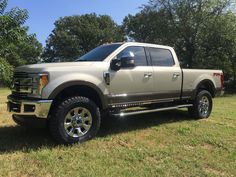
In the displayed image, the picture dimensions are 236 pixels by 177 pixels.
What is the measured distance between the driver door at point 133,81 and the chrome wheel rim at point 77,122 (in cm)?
74

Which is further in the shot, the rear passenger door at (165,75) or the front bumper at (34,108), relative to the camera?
the rear passenger door at (165,75)

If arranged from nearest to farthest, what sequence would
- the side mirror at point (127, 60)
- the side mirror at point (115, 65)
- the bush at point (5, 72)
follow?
the side mirror at point (115, 65) → the side mirror at point (127, 60) → the bush at point (5, 72)

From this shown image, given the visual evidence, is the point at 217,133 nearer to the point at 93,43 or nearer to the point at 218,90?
the point at 218,90

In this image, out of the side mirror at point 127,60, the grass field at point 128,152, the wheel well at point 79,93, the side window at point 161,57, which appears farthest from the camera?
the side window at point 161,57

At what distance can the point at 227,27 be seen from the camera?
31594 mm

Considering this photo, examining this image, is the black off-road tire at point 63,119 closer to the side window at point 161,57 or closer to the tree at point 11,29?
the side window at point 161,57

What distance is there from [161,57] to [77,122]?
3144 mm

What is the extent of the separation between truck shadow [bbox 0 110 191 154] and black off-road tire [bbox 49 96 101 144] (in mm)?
282

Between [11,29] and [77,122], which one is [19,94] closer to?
[77,122]

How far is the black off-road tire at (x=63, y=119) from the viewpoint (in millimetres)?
6652

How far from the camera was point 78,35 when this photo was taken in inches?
2522

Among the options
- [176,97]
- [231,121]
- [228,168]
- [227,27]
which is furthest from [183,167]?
[227,27]

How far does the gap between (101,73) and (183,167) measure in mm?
2564

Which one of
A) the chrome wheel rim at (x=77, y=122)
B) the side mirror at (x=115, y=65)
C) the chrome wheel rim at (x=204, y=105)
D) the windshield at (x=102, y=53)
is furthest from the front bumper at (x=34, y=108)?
the chrome wheel rim at (x=204, y=105)
